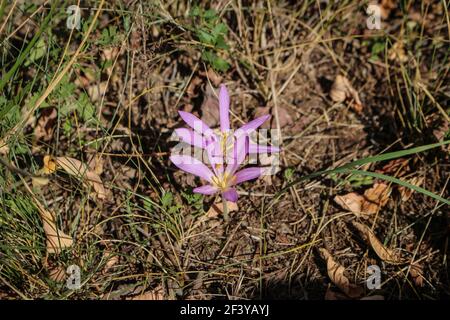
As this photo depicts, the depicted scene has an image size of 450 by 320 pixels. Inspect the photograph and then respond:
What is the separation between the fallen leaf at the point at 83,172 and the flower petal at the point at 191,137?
42 centimetres

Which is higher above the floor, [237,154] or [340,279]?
[237,154]

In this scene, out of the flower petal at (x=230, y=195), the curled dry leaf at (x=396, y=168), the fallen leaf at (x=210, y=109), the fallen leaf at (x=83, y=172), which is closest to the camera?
the flower petal at (x=230, y=195)

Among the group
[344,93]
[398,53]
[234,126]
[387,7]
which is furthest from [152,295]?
[387,7]

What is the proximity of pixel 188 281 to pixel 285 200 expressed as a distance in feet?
1.72

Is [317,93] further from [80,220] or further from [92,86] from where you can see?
[80,220]

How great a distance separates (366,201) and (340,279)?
14.5 inches

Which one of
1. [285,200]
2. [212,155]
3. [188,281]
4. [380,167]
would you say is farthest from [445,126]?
[188,281]

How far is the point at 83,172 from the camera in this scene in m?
1.94

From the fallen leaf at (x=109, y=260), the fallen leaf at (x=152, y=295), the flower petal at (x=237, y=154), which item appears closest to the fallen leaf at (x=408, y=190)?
the flower petal at (x=237, y=154)

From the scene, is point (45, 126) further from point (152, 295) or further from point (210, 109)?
point (152, 295)

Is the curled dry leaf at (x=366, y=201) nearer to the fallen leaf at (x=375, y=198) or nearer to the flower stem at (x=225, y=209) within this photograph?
the fallen leaf at (x=375, y=198)

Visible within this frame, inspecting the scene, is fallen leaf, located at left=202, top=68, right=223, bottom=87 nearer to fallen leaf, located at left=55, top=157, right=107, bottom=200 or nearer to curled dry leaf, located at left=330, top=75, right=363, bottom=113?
curled dry leaf, located at left=330, top=75, right=363, bottom=113

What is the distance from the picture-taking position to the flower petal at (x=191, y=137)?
181 centimetres

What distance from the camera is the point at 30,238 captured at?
1.79 meters
